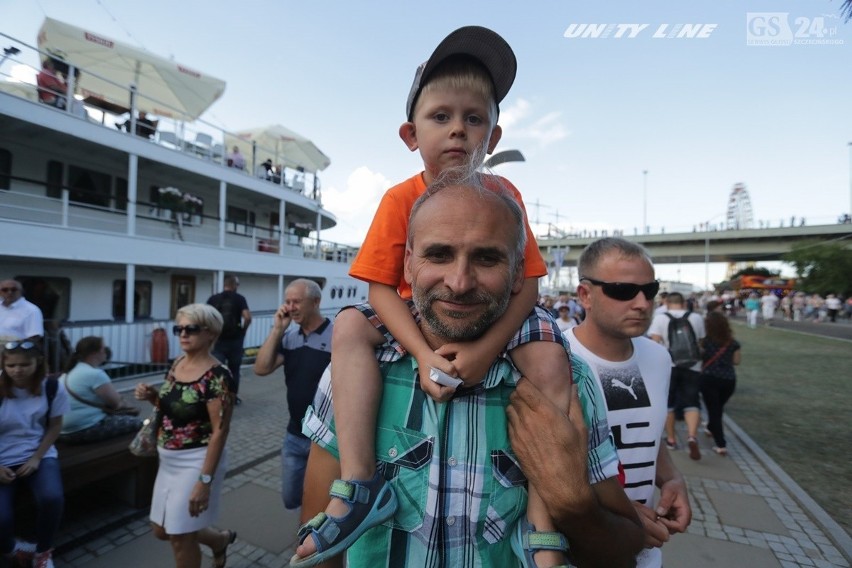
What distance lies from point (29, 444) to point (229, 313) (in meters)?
4.25

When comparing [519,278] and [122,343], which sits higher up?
[519,278]

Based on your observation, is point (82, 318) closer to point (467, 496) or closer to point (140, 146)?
point (140, 146)

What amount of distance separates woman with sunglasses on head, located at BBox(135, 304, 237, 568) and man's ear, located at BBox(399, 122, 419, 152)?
99.2 inches

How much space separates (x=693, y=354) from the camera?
624 cm

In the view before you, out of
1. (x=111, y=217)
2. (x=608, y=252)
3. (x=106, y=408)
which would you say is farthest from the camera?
(x=111, y=217)

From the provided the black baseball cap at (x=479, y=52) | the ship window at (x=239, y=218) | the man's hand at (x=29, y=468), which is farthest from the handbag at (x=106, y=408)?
the ship window at (x=239, y=218)

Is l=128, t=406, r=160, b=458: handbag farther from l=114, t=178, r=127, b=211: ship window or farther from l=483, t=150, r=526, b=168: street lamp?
l=114, t=178, r=127, b=211: ship window

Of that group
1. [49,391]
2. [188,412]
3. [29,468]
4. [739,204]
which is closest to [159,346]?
[49,391]

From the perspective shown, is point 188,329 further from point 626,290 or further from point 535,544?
point 626,290

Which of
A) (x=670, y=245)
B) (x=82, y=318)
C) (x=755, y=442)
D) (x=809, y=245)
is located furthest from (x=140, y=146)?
(x=809, y=245)

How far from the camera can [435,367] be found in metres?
1.24

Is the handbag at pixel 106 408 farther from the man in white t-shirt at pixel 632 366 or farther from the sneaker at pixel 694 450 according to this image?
the sneaker at pixel 694 450

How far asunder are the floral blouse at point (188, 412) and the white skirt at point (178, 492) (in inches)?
3.0

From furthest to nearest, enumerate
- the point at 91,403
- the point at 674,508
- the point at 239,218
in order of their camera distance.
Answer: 1. the point at 239,218
2. the point at 91,403
3. the point at 674,508
